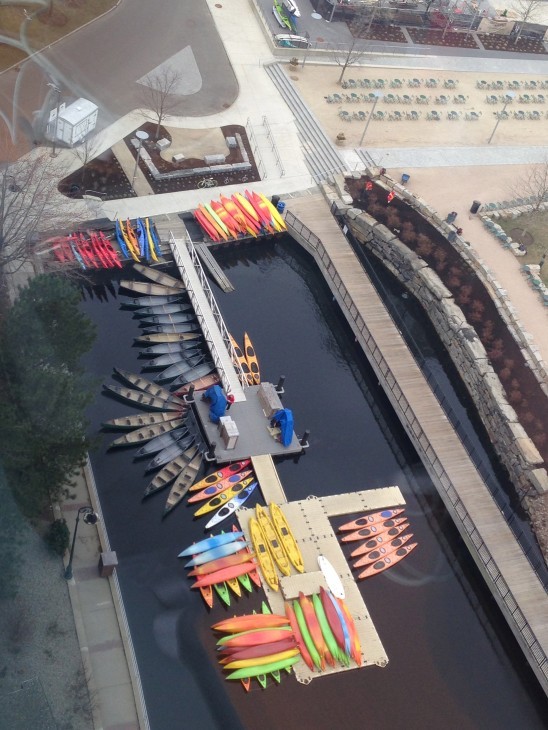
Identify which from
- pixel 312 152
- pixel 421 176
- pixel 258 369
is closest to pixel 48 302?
pixel 258 369

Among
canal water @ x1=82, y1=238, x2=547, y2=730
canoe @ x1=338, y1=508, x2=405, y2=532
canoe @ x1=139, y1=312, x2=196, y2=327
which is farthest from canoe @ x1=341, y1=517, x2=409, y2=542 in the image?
canoe @ x1=139, y1=312, x2=196, y2=327

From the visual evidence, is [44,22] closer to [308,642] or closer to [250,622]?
[250,622]

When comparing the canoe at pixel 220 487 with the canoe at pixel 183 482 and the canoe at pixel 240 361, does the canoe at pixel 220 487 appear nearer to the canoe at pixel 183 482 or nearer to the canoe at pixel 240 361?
the canoe at pixel 183 482

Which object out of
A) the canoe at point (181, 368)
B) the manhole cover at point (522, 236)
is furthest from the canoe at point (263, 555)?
the manhole cover at point (522, 236)

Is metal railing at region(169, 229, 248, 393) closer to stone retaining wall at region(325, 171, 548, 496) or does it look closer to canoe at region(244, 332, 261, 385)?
canoe at region(244, 332, 261, 385)

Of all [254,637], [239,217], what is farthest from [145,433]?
[239,217]

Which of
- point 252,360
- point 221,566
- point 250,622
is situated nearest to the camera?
point 250,622
